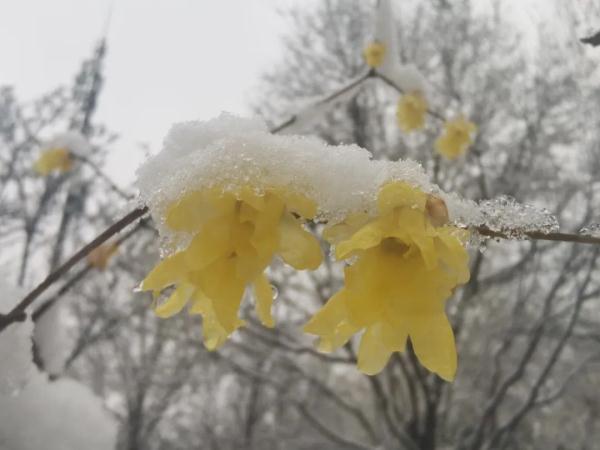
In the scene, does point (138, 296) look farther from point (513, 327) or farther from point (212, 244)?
point (212, 244)

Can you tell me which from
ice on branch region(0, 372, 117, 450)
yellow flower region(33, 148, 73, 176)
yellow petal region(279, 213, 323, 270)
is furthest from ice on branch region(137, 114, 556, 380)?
yellow flower region(33, 148, 73, 176)

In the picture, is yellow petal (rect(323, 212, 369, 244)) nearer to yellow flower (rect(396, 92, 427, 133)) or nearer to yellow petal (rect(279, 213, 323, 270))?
yellow petal (rect(279, 213, 323, 270))

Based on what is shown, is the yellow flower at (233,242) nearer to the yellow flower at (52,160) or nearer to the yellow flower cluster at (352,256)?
the yellow flower cluster at (352,256)

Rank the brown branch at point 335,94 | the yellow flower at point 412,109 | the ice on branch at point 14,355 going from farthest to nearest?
the yellow flower at point 412,109 → the brown branch at point 335,94 → the ice on branch at point 14,355

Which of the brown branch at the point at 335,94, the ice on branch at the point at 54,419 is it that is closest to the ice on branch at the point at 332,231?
the ice on branch at the point at 54,419

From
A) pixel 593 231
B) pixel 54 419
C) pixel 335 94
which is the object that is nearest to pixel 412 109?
pixel 335 94

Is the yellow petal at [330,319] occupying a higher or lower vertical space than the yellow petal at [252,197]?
lower
